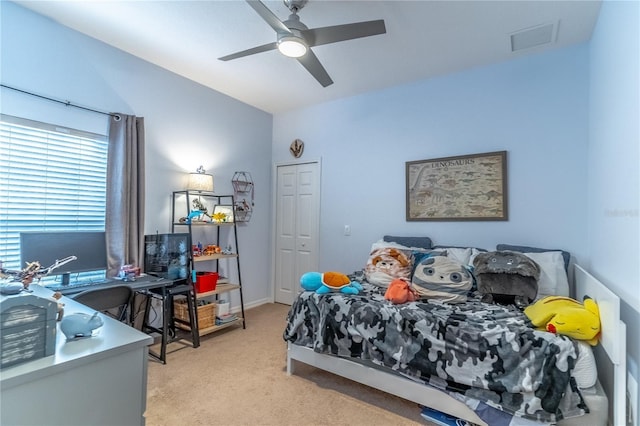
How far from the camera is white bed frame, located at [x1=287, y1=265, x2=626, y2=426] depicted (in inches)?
57.2

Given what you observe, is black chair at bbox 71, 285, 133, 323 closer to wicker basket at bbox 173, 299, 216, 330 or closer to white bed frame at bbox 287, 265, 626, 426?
wicker basket at bbox 173, 299, 216, 330

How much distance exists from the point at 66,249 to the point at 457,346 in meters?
2.87

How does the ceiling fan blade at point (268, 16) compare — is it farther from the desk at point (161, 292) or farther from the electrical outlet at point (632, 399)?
the electrical outlet at point (632, 399)

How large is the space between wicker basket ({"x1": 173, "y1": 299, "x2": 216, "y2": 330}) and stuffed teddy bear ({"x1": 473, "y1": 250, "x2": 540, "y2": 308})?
2.55 m

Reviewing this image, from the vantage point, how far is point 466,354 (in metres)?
1.80

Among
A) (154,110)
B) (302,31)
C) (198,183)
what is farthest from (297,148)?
(302,31)

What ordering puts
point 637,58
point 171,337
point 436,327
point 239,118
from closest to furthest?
1. point 637,58
2. point 436,327
3. point 171,337
4. point 239,118

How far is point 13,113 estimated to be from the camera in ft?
7.69

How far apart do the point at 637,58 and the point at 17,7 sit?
398 centimetres

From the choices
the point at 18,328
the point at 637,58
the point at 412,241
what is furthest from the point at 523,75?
the point at 18,328

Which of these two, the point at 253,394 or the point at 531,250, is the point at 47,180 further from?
the point at 531,250

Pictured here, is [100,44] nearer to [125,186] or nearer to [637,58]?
[125,186]

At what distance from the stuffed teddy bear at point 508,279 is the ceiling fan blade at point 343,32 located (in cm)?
187

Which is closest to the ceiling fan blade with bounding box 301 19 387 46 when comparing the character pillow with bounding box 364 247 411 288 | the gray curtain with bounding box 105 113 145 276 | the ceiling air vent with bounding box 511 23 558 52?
the ceiling air vent with bounding box 511 23 558 52
